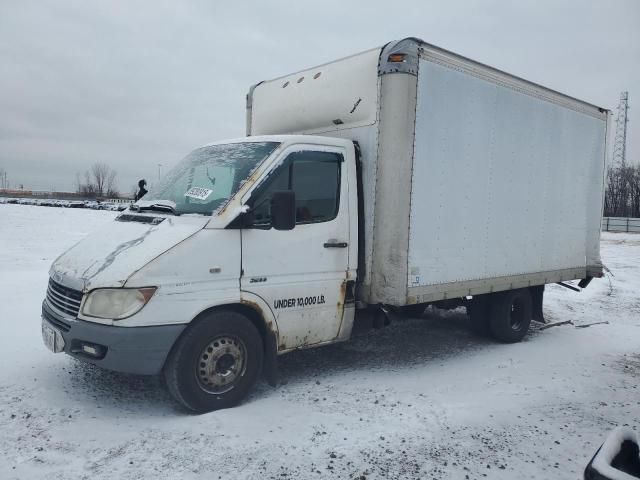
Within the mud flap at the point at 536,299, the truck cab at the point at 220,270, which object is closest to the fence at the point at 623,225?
the mud flap at the point at 536,299

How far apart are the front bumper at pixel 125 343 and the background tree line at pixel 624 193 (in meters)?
64.0

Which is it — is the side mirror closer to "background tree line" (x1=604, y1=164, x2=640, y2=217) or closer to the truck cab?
the truck cab

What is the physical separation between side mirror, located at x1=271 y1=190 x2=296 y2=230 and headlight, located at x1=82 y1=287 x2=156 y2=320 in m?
1.23

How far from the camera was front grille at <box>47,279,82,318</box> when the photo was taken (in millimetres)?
4255

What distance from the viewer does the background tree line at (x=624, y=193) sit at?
195 ft

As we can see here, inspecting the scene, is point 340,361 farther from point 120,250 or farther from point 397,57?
point 397,57

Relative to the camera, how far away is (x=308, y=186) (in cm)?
508

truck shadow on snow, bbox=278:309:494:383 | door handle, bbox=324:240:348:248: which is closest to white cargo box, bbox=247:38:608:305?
door handle, bbox=324:240:348:248

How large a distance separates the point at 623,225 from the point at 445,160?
148ft

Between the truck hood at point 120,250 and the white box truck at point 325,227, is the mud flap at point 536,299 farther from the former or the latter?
the truck hood at point 120,250

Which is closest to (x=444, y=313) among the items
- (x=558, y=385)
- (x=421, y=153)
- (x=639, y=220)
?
(x=558, y=385)

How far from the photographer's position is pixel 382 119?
532 cm

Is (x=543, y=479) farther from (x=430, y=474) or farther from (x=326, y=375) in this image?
(x=326, y=375)

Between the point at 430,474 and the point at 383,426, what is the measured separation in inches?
30.7
